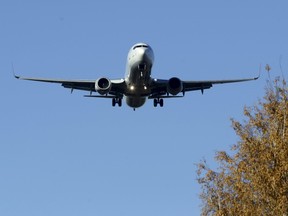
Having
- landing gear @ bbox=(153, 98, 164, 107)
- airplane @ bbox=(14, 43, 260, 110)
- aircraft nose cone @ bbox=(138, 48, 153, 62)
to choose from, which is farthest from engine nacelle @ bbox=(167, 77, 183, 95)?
landing gear @ bbox=(153, 98, 164, 107)

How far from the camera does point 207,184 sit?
31703 millimetres

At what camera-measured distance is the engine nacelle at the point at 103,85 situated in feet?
178

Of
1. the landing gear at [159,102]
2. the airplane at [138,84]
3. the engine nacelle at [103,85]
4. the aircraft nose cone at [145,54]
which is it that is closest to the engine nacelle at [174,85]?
the airplane at [138,84]

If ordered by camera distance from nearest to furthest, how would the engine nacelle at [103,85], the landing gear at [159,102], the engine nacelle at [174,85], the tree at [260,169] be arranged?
the tree at [260,169] < the engine nacelle at [174,85] < the engine nacelle at [103,85] < the landing gear at [159,102]

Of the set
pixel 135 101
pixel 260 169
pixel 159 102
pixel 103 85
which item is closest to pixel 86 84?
pixel 103 85

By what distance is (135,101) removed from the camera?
55188 mm

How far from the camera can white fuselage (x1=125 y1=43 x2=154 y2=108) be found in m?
52.3

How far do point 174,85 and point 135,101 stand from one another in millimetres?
3748

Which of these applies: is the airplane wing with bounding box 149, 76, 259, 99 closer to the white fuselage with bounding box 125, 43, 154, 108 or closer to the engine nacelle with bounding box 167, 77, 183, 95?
the engine nacelle with bounding box 167, 77, 183, 95

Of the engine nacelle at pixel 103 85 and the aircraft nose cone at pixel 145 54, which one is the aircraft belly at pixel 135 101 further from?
the aircraft nose cone at pixel 145 54

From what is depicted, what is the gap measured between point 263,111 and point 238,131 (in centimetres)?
152

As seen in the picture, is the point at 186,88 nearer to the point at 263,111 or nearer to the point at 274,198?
the point at 263,111

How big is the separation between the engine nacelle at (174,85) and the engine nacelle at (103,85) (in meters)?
5.05

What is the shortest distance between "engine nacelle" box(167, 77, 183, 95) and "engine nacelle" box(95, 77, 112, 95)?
5.05m
